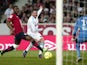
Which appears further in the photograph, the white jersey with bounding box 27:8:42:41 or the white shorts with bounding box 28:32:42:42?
the white shorts with bounding box 28:32:42:42

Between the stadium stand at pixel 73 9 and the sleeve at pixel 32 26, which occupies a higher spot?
Result: the stadium stand at pixel 73 9

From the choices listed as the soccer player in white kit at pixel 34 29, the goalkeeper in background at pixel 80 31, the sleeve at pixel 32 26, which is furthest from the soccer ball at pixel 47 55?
the sleeve at pixel 32 26

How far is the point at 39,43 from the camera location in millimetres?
16672

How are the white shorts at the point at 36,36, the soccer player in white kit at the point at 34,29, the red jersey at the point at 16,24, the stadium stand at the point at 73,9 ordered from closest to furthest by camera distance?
the red jersey at the point at 16,24 → the soccer player in white kit at the point at 34,29 → the white shorts at the point at 36,36 → the stadium stand at the point at 73,9

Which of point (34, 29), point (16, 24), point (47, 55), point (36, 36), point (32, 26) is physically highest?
point (16, 24)

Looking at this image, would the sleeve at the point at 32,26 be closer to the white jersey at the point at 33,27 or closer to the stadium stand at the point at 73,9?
the white jersey at the point at 33,27

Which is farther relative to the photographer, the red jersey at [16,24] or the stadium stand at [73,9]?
the stadium stand at [73,9]

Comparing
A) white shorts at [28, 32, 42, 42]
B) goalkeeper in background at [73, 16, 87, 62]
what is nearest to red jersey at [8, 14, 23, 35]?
white shorts at [28, 32, 42, 42]

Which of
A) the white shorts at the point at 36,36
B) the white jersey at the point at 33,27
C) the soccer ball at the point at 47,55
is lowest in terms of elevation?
the soccer ball at the point at 47,55

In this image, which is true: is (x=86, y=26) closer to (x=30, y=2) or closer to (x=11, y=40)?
(x=11, y=40)

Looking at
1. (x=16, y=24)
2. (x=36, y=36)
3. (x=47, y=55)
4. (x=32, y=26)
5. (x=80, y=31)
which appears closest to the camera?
(x=80, y=31)

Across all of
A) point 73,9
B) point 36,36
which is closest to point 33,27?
point 36,36

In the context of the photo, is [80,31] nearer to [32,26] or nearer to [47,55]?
[47,55]

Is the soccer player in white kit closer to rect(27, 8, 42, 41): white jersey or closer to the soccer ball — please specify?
rect(27, 8, 42, 41): white jersey
